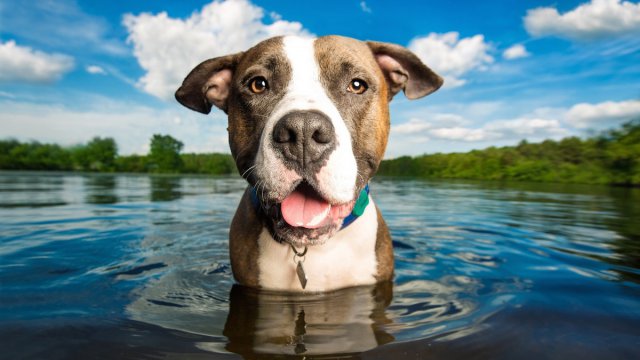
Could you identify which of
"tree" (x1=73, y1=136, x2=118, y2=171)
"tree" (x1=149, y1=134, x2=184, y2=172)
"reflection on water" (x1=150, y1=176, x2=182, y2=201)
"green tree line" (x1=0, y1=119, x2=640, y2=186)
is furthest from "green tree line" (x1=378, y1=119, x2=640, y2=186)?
"tree" (x1=73, y1=136, x2=118, y2=171)

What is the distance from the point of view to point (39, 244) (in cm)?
537

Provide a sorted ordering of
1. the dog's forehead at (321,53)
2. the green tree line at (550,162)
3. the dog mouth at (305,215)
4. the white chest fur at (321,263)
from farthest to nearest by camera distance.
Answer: the green tree line at (550,162) < the white chest fur at (321,263) < the dog's forehead at (321,53) < the dog mouth at (305,215)

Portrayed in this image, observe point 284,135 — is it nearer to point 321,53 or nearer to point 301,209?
point 301,209

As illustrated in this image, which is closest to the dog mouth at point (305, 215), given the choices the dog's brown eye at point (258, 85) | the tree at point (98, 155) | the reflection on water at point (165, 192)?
the dog's brown eye at point (258, 85)

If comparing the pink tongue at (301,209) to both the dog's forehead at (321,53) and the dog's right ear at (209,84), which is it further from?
the dog's right ear at (209,84)

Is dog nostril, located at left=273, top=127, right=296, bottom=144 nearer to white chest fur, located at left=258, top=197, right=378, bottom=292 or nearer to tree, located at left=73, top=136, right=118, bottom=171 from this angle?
white chest fur, located at left=258, top=197, right=378, bottom=292

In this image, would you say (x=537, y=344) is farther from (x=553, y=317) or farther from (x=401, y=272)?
(x=401, y=272)

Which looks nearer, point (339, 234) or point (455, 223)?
point (339, 234)

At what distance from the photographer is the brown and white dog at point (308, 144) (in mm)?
2494

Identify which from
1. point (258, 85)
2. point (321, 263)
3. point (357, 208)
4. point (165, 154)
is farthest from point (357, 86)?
point (165, 154)

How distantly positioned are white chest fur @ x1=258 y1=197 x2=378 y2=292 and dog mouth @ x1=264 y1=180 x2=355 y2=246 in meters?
0.48

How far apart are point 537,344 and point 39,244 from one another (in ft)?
18.7

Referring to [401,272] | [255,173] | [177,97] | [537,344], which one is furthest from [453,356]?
[177,97]

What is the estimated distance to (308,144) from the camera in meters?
2.39
